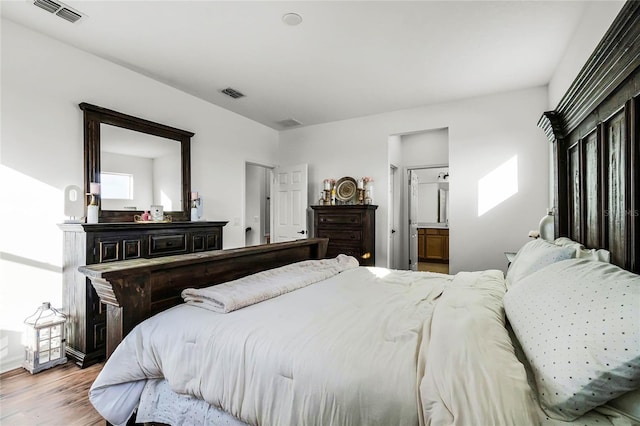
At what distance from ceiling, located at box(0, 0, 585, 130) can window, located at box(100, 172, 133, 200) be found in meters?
1.20

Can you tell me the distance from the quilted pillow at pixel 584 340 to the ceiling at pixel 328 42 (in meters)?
2.26

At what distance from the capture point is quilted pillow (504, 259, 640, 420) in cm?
77

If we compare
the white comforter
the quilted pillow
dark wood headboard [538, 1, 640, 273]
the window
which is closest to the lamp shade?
dark wood headboard [538, 1, 640, 273]

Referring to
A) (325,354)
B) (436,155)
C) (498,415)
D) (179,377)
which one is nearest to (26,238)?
(179,377)

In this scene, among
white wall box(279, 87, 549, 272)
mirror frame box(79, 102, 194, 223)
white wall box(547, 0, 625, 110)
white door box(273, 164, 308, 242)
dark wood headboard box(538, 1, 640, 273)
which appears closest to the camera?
dark wood headboard box(538, 1, 640, 273)

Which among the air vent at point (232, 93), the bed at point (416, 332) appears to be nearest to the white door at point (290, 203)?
the air vent at point (232, 93)

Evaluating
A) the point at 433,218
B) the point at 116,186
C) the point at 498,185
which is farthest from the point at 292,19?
the point at 433,218

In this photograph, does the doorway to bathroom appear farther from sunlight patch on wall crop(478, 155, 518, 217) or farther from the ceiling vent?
the ceiling vent

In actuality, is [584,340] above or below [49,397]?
above

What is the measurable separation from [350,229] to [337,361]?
3667 mm

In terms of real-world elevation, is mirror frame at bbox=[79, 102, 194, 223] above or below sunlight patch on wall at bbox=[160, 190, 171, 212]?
above

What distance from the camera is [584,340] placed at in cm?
84

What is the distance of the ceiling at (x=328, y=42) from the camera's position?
2.36m

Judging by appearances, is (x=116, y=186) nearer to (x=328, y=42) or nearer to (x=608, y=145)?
(x=328, y=42)
